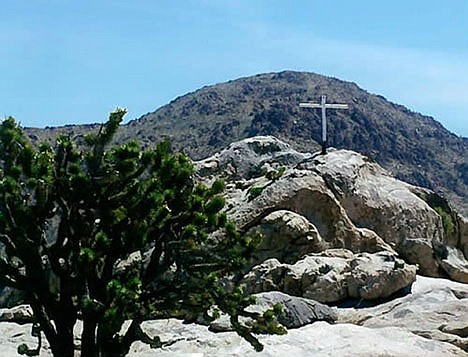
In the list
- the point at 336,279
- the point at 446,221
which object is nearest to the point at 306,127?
the point at 446,221

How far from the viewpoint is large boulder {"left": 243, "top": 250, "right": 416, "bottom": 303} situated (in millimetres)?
23328

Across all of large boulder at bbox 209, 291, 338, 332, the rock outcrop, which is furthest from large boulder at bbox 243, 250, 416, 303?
large boulder at bbox 209, 291, 338, 332

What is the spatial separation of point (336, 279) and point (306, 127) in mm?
70592

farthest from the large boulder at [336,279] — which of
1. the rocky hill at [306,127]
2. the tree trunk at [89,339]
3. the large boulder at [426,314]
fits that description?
the rocky hill at [306,127]

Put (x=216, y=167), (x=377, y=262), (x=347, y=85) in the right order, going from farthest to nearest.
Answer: (x=347, y=85) → (x=216, y=167) → (x=377, y=262)

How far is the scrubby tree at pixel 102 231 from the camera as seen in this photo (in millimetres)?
15031

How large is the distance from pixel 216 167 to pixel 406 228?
25.4 feet

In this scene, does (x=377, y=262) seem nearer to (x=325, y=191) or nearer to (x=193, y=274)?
(x=325, y=191)

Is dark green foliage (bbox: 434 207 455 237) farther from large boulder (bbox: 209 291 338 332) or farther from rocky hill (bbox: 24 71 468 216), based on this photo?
rocky hill (bbox: 24 71 468 216)

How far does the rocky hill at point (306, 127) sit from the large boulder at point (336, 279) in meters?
60.4

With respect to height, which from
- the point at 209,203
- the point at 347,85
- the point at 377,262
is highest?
the point at 347,85

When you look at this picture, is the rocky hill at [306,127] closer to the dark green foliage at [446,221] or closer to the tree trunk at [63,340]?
the dark green foliage at [446,221]

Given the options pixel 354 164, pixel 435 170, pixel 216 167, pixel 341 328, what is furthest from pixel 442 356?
pixel 435 170

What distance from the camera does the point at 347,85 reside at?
131m
